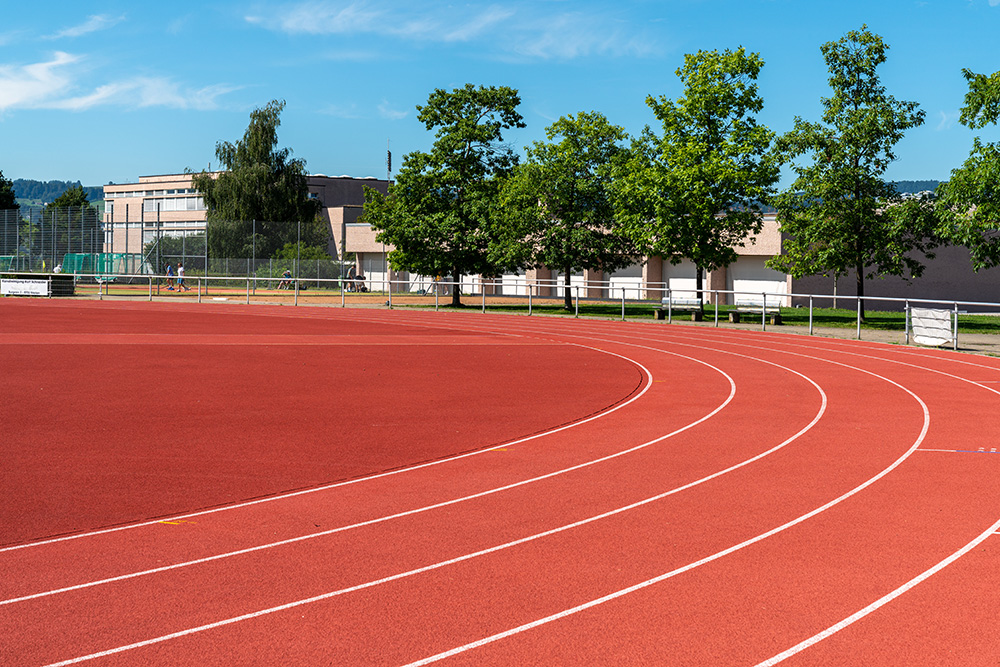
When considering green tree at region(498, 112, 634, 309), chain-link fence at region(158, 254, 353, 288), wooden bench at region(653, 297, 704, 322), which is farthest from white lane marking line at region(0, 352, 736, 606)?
chain-link fence at region(158, 254, 353, 288)

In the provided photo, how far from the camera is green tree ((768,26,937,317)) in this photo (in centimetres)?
3056

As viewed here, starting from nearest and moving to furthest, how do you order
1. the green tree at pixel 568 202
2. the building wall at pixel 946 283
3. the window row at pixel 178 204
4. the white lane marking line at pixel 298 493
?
the white lane marking line at pixel 298 493 < the green tree at pixel 568 202 < the building wall at pixel 946 283 < the window row at pixel 178 204

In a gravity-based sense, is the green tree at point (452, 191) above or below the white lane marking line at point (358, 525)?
above

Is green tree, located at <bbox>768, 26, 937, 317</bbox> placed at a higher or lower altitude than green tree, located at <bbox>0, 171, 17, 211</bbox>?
lower

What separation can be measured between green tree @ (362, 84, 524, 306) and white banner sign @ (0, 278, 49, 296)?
53.9 ft

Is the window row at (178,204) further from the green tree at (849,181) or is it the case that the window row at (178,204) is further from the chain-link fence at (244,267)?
the green tree at (849,181)

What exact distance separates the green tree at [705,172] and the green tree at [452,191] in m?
7.47

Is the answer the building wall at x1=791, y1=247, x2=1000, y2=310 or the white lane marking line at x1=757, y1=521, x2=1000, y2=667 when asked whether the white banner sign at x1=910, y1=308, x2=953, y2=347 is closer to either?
the white lane marking line at x1=757, y1=521, x2=1000, y2=667

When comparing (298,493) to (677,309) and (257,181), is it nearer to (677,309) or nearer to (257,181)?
(677,309)

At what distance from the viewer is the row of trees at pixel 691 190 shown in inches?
1198

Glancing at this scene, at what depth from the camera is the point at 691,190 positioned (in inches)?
1265

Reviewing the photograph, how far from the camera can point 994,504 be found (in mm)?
7574

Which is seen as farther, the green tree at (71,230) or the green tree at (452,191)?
the green tree at (71,230)

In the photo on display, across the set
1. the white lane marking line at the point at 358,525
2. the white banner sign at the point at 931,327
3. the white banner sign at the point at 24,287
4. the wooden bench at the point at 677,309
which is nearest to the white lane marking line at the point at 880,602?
the white lane marking line at the point at 358,525
